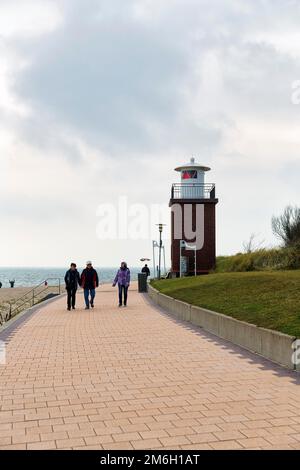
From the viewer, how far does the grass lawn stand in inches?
387

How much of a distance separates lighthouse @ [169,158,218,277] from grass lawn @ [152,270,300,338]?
1334 centimetres

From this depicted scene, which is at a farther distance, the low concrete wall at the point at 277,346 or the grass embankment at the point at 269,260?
the grass embankment at the point at 269,260

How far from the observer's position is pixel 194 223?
32281 mm

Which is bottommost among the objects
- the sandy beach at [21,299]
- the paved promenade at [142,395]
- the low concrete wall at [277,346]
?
the sandy beach at [21,299]

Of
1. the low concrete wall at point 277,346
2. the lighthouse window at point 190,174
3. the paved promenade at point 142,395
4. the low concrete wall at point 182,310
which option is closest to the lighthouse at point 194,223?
the lighthouse window at point 190,174

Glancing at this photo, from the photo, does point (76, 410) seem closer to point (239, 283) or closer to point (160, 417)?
point (160, 417)

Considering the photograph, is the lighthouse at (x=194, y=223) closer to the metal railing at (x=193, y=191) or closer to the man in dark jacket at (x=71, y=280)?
the metal railing at (x=193, y=191)

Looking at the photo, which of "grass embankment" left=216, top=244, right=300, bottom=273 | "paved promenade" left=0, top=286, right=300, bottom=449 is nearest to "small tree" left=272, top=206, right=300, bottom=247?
"grass embankment" left=216, top=244, right=300, bottom=273

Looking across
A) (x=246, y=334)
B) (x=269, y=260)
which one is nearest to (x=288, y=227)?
(x=269, y=260)

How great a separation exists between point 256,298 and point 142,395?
7298mm

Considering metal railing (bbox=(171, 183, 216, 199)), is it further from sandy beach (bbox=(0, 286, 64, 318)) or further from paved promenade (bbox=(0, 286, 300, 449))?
paved promenade (bbox=(0, 286, 300, 449))

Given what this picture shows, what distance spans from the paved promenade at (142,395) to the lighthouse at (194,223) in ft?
68.9

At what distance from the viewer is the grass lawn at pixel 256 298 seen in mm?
9828
